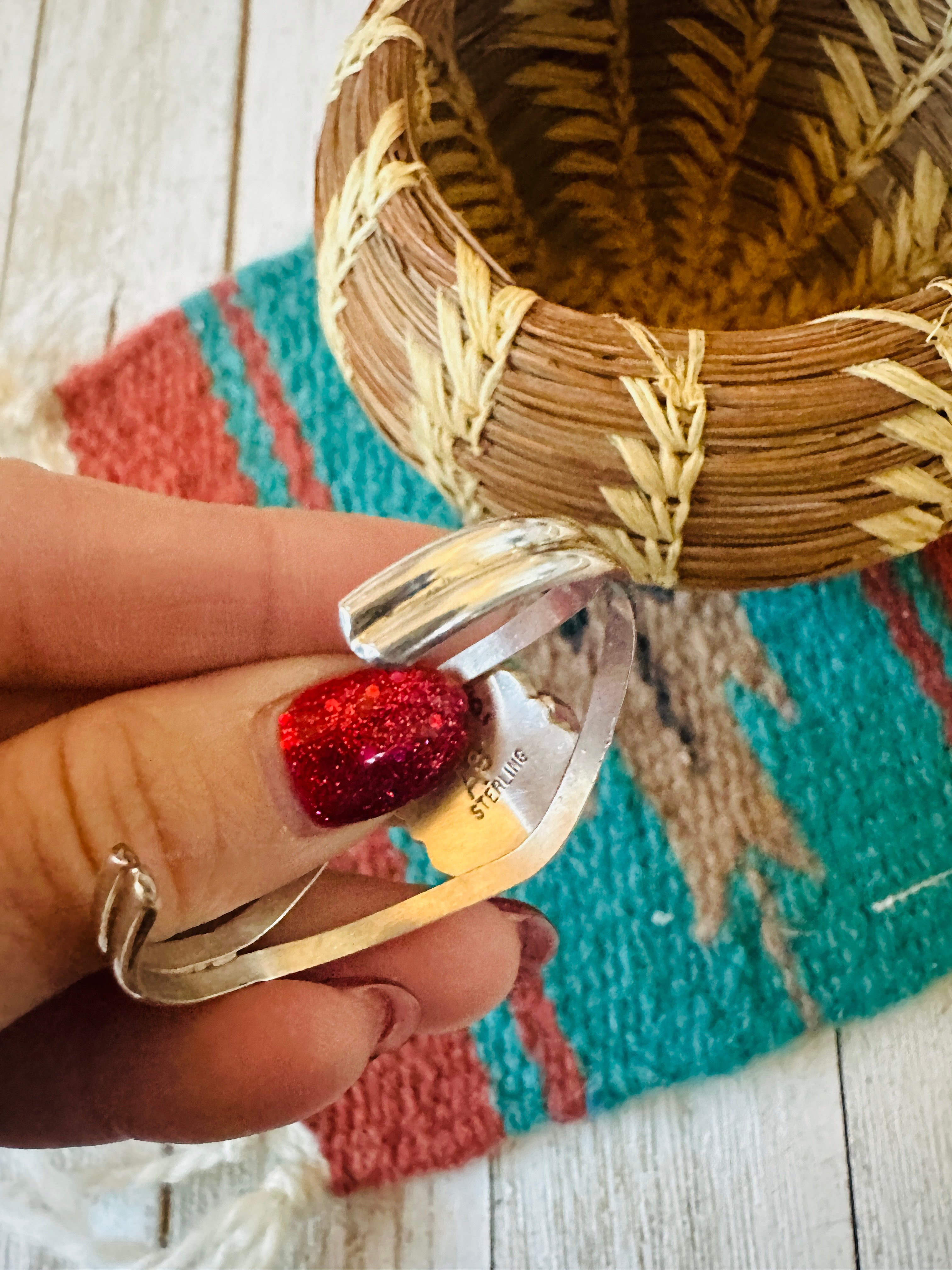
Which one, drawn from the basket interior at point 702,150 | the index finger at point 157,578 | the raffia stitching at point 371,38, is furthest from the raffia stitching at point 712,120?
the index finger at point 157,578

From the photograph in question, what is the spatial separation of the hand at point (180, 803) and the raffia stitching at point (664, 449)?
0.07 metres

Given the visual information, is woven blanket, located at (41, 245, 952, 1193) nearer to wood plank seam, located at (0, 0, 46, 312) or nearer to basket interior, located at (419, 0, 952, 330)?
basket interior, located at (419, 0, 952, 330)

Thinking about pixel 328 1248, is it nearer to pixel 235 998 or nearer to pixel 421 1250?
pixel 421 1250

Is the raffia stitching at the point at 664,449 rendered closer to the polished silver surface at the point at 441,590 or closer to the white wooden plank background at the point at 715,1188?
the polished silver surface at the point at 441,590

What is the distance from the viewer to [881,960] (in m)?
0.45

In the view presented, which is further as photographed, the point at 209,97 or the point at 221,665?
the point at 209,97

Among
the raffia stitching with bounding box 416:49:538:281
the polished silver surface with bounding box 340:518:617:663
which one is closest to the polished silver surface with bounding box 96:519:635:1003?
Result: the polished silver surface with bounding box 340:518:617:663

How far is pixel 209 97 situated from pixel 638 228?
27 centimetres

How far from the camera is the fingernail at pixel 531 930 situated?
1.19ft

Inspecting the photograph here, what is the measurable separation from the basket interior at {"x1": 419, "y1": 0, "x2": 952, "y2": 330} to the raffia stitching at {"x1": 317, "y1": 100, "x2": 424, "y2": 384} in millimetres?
73

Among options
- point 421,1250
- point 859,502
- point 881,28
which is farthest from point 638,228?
point 421,1250

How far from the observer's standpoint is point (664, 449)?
13.0 inches

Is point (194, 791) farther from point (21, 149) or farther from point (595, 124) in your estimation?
point (21, 149)

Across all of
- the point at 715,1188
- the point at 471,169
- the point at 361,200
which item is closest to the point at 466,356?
the point at 361,200
